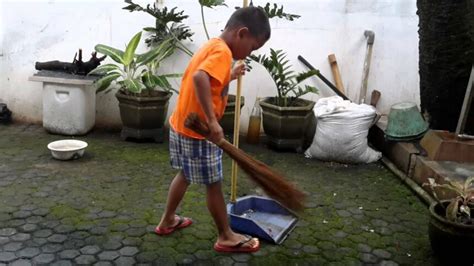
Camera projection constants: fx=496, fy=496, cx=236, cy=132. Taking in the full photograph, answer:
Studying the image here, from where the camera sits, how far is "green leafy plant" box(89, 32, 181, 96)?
5.36 metres

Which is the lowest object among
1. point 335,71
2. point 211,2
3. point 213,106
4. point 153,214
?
point 153,214

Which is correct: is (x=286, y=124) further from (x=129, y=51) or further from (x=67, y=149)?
(x=67, y=149)

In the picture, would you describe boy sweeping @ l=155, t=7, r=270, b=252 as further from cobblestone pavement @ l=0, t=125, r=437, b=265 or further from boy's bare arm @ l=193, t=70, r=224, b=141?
cobblestone pavement @ l=0, t=125, r=437, b=265

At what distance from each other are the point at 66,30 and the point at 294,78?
2.73 metres

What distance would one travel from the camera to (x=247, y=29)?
286cm

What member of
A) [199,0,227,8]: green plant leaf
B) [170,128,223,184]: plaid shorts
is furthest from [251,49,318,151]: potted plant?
[170,128,223,184]: plaid shorts

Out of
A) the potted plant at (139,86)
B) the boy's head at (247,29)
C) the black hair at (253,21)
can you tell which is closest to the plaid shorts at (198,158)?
the boy's head at (247,29)

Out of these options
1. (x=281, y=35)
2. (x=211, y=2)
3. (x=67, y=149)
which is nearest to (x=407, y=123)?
(x=281, y=35)

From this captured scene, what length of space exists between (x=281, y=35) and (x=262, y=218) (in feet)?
9.01

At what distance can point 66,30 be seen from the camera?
585 cm

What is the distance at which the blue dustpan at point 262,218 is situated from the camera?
335cm

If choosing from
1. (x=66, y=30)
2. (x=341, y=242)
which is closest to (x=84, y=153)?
(x=66, y=30)

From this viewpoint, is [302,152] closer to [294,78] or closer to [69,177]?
[294,78]

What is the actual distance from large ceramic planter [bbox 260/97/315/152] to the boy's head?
2.39 m
